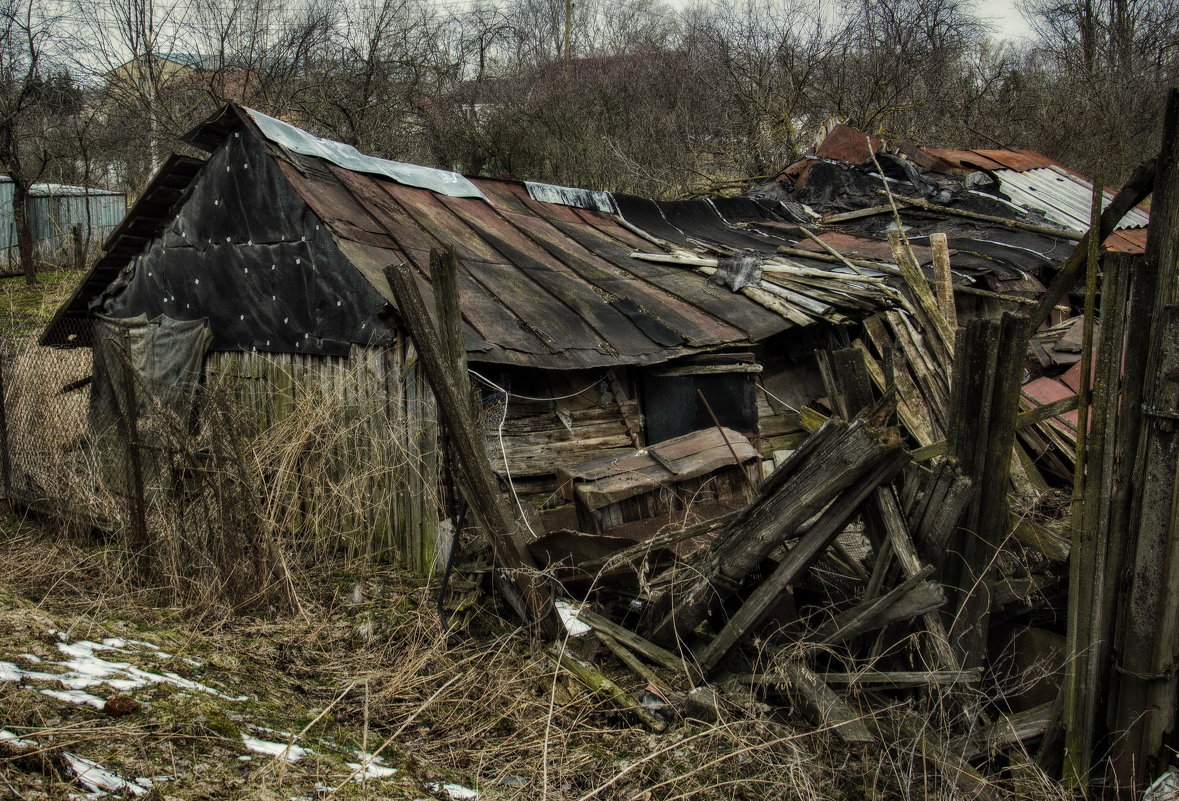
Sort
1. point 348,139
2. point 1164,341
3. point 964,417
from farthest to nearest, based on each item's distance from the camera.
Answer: point 348,139
point 964,417
point 1164,341

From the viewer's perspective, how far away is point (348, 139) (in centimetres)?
1936

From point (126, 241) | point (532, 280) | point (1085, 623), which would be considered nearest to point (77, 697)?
point (1085, 623)

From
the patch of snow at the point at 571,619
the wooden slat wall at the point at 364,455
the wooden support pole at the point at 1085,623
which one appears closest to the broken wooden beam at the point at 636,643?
the patch of snow at the point at 571,619

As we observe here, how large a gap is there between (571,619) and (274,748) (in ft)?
5.88

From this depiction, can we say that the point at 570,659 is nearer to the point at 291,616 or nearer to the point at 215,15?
the point at 291,616

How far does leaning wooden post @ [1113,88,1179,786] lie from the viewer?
3.51 m

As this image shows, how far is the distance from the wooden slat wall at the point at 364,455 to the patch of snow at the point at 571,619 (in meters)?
1.64

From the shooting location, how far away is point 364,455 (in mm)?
7047

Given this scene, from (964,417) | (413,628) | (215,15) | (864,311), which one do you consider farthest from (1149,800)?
(215,15)

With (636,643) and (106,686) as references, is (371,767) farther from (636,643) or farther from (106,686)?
(636,643)

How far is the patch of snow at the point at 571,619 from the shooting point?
15.4 feet

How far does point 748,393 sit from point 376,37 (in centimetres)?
1571

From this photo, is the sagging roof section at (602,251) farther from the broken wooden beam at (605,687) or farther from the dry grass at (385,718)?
the broken wooden beam at (605,687)

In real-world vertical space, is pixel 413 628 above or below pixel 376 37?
below
